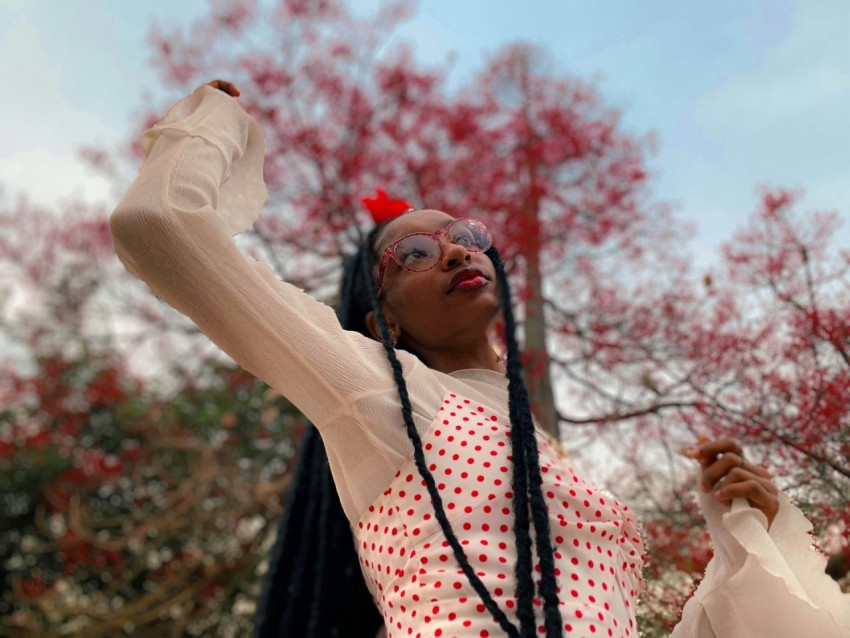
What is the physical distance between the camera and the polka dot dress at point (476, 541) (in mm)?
1043

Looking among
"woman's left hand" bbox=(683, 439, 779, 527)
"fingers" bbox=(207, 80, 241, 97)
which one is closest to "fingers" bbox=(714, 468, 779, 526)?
"woman's left hand" bbox=(683, 439, 779, 527)

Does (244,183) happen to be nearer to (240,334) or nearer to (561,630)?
(240,334)

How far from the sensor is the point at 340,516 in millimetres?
1488

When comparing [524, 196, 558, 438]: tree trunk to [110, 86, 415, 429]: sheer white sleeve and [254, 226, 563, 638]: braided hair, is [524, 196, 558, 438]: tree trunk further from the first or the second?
[110, 86, 415, 429]: sheer white sleeve

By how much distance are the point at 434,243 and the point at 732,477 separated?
2.02ft

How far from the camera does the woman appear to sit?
1.06 meters

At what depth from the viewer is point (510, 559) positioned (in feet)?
3.52

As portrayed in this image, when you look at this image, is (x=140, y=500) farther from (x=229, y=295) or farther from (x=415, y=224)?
(x=229, y=295)

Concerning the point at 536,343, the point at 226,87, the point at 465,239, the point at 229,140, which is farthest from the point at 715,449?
the point at 536,343

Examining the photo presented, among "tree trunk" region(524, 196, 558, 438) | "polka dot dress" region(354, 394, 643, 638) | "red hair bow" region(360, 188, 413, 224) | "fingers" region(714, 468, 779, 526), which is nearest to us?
"polka dot dress" region(354, 394, 643, 638)

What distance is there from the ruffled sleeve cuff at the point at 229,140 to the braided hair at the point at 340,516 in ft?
0.91

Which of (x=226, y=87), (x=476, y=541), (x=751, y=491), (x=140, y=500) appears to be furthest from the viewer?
(x=140, y=500)

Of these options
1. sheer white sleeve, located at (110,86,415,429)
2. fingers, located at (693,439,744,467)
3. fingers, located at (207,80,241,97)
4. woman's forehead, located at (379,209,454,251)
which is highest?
fingers, located at (207,80,241,97)

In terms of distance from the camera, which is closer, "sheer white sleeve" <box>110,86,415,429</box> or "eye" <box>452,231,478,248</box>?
"sheer white sleeve" <box>110,86,415,429</box>
